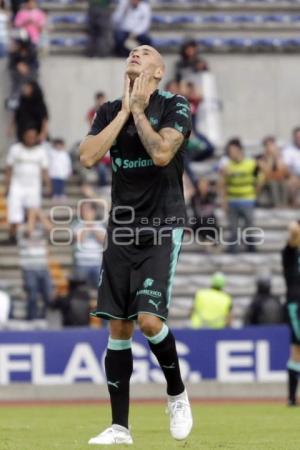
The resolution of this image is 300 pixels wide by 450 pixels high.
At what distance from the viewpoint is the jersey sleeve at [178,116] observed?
902cm

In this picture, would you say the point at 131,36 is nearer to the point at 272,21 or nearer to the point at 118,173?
the point at 272,21

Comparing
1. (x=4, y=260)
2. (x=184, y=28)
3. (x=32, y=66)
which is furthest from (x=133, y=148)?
(x=184, y=28)

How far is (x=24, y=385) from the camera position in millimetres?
18062

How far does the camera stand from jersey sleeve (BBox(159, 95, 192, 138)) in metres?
9.02

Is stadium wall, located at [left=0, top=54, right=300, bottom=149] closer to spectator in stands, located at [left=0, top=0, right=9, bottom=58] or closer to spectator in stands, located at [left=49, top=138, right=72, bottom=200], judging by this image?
spectator in stands, located at [left=0, top=0, right=9, bottom=58]

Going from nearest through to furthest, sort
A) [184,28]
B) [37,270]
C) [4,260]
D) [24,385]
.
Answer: [24,385] < [37,270] < [4,260] < [184,28]

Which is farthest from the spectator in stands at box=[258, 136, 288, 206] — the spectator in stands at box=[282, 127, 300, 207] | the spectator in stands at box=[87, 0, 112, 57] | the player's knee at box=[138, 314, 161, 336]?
the player's knee at box=[138, 314, 161, 336]

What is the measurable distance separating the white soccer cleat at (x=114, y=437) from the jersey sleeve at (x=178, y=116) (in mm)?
1946

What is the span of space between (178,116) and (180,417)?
1937mm

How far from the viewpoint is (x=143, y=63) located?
29.7ft

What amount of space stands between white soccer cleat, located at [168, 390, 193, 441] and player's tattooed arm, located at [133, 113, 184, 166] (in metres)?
1.56

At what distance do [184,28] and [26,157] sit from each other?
20.9 feet

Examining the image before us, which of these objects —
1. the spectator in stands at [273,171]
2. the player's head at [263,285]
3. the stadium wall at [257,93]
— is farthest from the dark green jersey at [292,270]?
the stadium wall at [257,93]

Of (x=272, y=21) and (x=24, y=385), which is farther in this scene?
(x=272, y=21)
